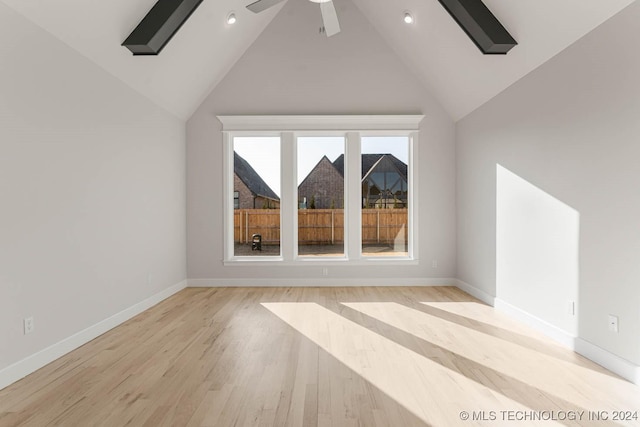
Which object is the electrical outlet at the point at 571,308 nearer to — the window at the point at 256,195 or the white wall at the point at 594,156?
the white wall at the point at 594,156

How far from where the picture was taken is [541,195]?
3.57m

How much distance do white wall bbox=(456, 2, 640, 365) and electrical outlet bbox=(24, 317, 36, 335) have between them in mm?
4206

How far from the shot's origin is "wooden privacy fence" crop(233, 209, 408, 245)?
5887 millimetres

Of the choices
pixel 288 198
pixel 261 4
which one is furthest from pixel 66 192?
pixel 288 198

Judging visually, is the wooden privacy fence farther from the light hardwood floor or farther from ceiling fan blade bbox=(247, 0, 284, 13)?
ceiling fan blade bbox=(247, 0, 284, 13)

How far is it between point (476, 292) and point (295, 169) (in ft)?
10.3

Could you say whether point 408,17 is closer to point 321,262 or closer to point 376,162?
point 376,162

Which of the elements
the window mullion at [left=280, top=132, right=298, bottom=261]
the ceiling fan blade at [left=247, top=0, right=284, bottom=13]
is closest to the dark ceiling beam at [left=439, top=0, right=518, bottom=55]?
the ceiling fan blade at [left=247, top=0, right=284, bottom=13]

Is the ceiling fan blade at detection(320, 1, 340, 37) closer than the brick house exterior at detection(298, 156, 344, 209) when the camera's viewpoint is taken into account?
Yes

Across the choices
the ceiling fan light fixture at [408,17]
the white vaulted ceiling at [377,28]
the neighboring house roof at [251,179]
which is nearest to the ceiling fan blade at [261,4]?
the white vaulted ceiling at [377,28]

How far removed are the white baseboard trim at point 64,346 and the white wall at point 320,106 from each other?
160 cm

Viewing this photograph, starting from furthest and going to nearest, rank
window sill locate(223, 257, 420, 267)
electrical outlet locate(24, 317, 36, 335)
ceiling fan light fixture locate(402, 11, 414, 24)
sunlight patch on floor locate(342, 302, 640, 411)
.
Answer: window sill locate(223, 257, 420, 267)
ceiling fan light fixture locate(402, 11, 414, 24)
electrical outlet locate(24, 317, 36, 335)
sunlight patch on floor locate(342, 302, 640, 411)

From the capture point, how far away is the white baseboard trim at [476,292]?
457 cm

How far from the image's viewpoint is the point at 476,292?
496 centimetres
